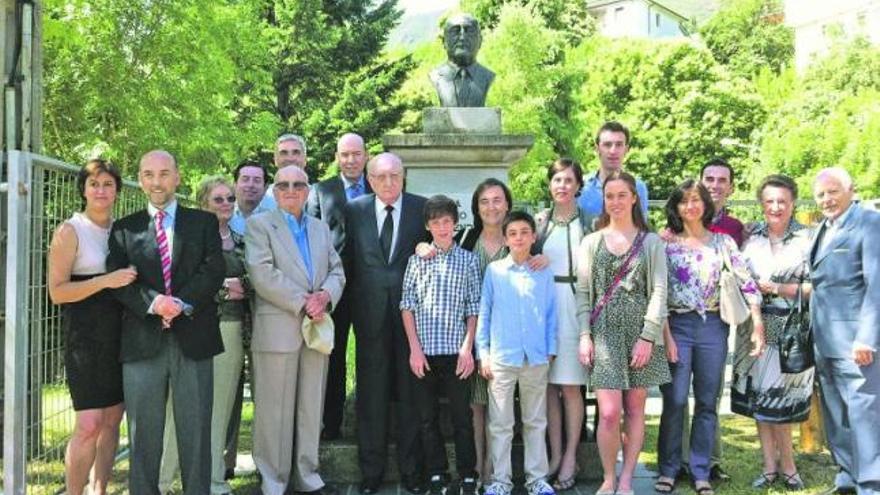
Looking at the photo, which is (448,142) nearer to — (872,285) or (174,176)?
(174,176)

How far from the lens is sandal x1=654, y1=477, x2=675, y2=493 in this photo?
17.1 ft

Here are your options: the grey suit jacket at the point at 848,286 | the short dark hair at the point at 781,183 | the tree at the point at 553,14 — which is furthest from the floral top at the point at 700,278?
the tree at the point at 553,14

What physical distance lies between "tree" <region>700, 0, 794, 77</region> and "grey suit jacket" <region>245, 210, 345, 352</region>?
45.9m

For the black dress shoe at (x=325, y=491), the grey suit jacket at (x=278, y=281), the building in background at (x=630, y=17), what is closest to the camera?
the grey suit jacket at (x=278, y=281)

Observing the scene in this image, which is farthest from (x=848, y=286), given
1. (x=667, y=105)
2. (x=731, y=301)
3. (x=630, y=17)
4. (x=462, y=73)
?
(x=630, y=17)

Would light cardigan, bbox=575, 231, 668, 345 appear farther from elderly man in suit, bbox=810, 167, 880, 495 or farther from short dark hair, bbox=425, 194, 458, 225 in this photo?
elderly man in suit, bbox=810, 167, 880, 495

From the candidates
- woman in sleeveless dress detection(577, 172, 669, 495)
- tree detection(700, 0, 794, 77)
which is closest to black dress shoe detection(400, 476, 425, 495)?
woman in sleeveless dress detection(577, 172, 669, 495)

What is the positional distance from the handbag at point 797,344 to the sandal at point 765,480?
0.79 meters

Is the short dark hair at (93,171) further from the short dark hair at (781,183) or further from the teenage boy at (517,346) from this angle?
the short dark hair at (781,183)

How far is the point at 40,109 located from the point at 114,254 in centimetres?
313

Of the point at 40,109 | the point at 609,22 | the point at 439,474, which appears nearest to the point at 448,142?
the point at 439,474

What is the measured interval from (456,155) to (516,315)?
1611 millimetres

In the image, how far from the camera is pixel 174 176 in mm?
4430

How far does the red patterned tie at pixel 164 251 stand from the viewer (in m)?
4.26
